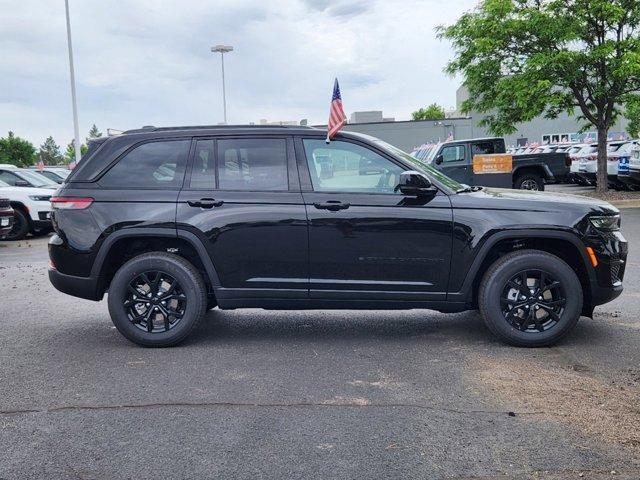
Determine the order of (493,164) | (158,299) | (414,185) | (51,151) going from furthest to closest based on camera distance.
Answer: (51,151) < (493,164) < (158,299) < (414,185)

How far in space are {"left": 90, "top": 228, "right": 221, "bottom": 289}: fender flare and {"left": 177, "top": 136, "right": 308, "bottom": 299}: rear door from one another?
1.7 inches

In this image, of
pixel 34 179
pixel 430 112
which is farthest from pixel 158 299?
pixel 430 112

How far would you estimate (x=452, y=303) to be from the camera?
505 centimetres

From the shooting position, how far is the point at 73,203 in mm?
5203

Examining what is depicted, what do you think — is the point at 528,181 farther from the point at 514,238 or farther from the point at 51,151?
the point at 51,151

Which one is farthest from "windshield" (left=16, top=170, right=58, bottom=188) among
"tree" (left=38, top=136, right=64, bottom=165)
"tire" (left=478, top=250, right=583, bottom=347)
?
"tree" (left=38, top=136, right=64, bottom=165)

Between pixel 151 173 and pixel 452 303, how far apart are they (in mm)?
2803

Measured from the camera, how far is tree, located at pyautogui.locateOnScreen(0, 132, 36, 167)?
50.3 m

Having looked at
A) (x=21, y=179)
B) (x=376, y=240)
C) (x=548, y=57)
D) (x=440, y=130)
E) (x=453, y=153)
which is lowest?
(x=376, y=240)

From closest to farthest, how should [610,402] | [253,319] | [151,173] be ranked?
[610,402], [151,173], [253,319]

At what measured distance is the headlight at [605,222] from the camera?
4.96 m

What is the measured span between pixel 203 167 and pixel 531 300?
9.76 feet

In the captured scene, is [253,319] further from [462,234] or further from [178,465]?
[178,465]

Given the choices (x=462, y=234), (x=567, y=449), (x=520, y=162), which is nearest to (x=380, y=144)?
(x=462, y=234)
